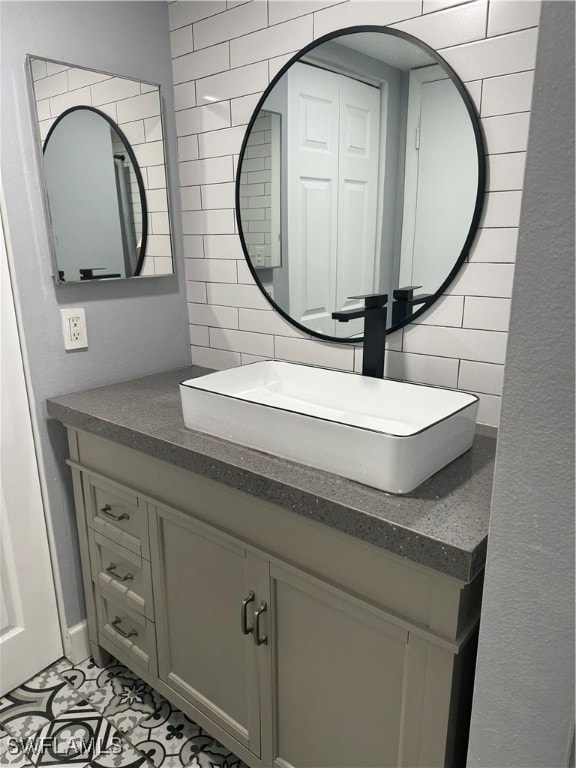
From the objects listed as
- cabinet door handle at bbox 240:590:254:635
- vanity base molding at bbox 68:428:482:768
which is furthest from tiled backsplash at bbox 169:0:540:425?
cabinet door handle at bbox 240:590:254:635

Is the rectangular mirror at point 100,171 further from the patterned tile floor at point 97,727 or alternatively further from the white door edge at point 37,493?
the patterned tile floor at point 97,727

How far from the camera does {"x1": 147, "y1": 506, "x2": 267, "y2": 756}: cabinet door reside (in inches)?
50.1

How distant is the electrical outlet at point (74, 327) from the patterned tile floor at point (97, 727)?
108cm

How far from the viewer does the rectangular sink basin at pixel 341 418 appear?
0.99 m

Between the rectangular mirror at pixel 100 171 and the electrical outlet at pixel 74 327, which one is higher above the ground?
the rectangular mirror at pixel 100 171

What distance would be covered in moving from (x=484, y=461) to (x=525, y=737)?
563 mm

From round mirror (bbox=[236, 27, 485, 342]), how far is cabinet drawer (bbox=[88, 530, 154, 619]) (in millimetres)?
832

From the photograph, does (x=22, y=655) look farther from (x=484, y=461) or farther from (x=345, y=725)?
(x=484, y=461)

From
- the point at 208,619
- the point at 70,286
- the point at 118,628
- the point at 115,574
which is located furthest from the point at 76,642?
the point at 70,286

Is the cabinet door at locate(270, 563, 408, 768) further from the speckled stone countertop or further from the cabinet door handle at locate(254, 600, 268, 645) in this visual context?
the speckled stone countertop

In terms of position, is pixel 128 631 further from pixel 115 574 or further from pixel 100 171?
pixel 100 171

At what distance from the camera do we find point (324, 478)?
105 cm

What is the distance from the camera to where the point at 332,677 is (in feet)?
3.71

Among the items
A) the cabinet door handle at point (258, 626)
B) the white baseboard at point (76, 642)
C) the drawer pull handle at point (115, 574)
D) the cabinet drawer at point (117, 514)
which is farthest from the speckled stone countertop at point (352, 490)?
the white baseboard at point (76, 642)
